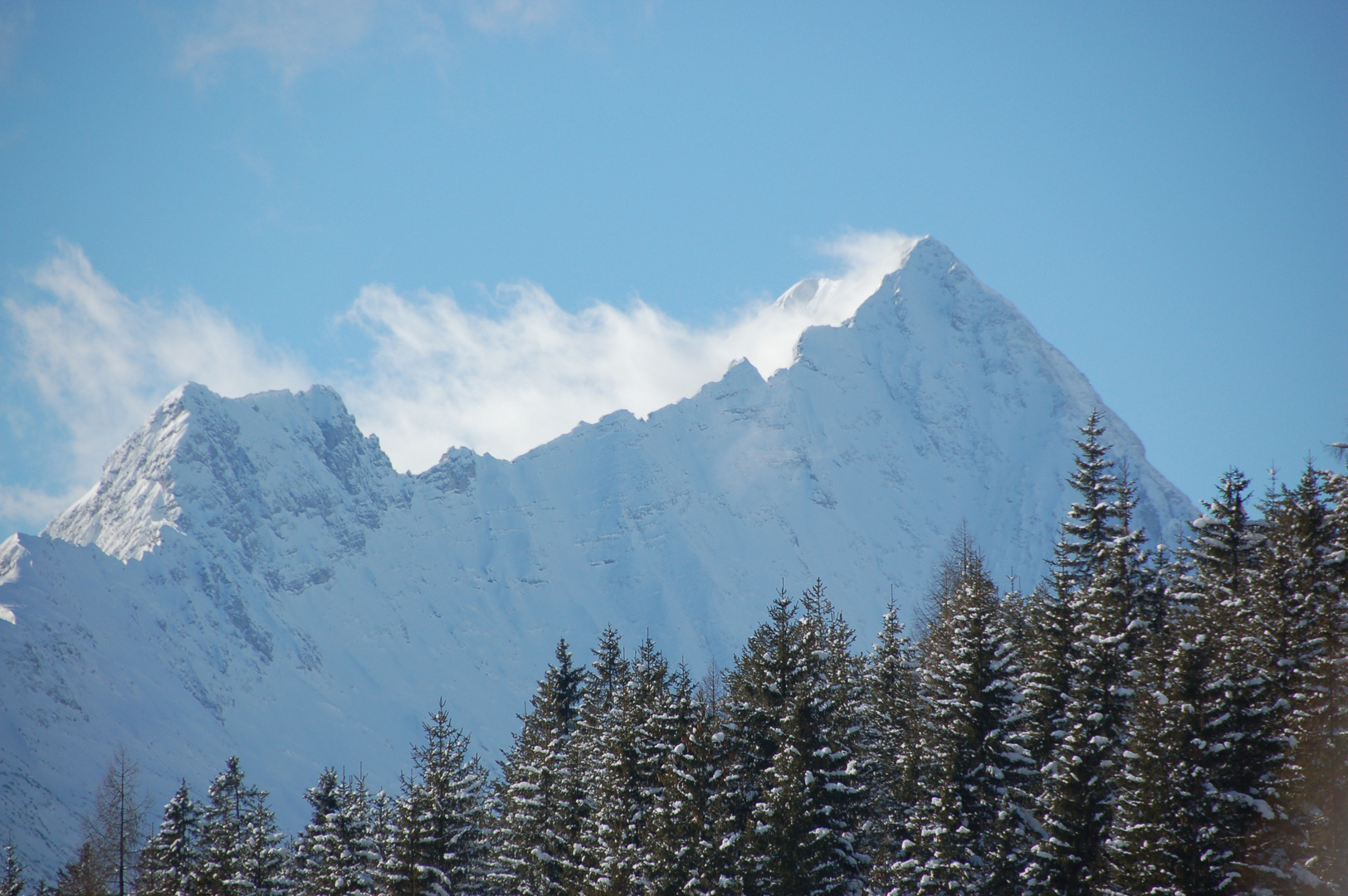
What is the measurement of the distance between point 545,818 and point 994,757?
57.7 ft

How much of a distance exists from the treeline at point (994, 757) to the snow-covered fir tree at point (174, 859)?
916 centimetres

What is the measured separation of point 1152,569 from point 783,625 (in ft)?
50.6

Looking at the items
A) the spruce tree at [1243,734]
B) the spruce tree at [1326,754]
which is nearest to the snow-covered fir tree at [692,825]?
the spruce tree at [1243,734]

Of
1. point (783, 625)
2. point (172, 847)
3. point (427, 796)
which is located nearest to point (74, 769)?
point (172, 847)

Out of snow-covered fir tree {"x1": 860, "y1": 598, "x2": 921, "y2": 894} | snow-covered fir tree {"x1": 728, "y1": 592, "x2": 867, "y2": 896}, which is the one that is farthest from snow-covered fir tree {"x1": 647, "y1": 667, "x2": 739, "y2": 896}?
snow-covered fir tree {"x1": 860, "y1": 598, "x2": 921, "y2": 894}

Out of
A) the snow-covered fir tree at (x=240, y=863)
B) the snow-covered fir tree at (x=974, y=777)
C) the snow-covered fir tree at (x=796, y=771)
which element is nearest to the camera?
the snow-covered fir tree at (x=974, y=777)

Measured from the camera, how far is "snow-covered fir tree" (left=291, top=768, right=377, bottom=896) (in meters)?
41.2

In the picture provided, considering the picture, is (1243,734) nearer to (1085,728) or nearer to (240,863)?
(1085,728)

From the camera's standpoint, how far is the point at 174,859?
159 ft

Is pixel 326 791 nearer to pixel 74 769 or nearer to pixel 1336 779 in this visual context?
pixel 1336 779

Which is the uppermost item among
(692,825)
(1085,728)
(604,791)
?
(604,791)

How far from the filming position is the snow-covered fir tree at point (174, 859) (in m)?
47.8

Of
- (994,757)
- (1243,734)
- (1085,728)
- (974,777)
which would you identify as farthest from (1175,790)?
(974,777)

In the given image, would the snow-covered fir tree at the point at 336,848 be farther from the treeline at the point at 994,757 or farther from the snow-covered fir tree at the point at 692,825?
the snow-covered fir tree at the point at 692,825
